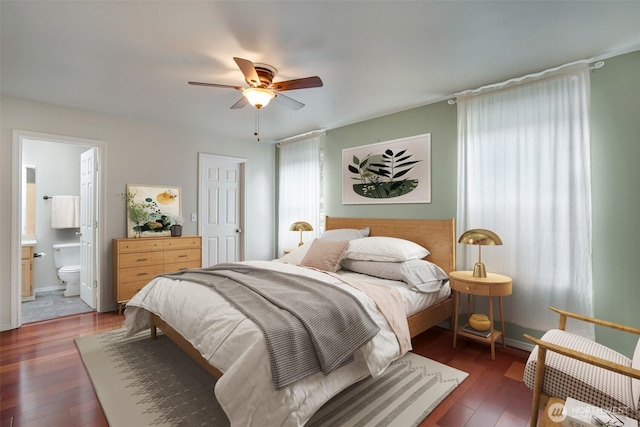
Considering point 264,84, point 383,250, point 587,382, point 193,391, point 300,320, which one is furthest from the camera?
point 383,250

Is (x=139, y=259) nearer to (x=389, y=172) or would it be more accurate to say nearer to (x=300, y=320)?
(x=300, y=320)

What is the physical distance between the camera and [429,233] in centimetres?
341

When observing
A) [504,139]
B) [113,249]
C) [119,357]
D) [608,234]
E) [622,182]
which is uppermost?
[504,139]

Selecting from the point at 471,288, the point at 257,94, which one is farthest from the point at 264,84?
the point at 471,288

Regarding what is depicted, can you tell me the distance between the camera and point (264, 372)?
1502 millimetres

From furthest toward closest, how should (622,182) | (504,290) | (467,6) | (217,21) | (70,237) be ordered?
(70,237) → (504,290) → (622,182) → (217,21) → (467,6)

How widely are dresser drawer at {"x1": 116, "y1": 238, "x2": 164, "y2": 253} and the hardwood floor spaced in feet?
3.18

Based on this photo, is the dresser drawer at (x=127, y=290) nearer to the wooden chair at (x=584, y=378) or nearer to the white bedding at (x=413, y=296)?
the white bedding at (x=413, y=296)

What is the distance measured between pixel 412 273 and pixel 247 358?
1791 mm

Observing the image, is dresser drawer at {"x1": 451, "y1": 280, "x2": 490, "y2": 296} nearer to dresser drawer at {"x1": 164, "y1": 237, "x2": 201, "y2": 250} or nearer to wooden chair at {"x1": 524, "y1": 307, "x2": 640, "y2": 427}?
wooden chair at {"x1": 524, "y1": 307, "x2": 640, "y2": 427}

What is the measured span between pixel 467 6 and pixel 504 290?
7.10 ft

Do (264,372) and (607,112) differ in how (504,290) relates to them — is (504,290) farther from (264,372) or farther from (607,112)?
(264,372)

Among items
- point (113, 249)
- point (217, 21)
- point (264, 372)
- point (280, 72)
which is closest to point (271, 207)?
point (113, 249)

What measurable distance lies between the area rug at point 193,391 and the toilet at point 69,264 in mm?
2367
